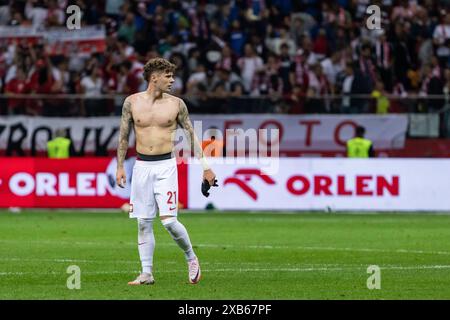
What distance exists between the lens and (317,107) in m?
29.0

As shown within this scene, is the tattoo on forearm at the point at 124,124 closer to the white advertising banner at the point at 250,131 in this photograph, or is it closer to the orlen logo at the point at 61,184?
the orlen logo at the point at 61,184

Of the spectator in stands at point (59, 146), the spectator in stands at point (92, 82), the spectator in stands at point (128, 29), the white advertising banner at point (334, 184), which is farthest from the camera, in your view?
the spectator in stands at point (128, 29)

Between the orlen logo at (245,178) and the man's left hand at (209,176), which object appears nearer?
the man's left hand at (209,176)

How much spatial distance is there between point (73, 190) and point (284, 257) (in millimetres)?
10529

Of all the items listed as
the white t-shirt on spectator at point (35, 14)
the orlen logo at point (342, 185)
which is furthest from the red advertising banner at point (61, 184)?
the white t-shirt on spectator at point (35, 14)

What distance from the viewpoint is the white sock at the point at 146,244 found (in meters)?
14.7

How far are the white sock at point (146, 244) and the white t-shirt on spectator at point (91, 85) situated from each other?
16429mm

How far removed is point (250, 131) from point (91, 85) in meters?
4.42

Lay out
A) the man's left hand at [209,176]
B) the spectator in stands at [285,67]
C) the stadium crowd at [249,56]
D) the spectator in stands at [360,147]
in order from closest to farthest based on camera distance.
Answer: the man's left hand at [209,176]
the spectator in stands at [360,147]
the stadium crowd at [249,56]
the spectator in stands at [285,67]

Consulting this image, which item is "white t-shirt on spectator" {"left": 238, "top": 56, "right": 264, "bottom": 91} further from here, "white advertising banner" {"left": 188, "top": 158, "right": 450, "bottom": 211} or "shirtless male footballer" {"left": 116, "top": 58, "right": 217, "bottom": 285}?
"shirtless male footballer" {"left": 116, "top": 58, "right": 217, "bottom": 285}

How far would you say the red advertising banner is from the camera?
1097 inches

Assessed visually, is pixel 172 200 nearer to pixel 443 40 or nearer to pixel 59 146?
pixel 59 146
